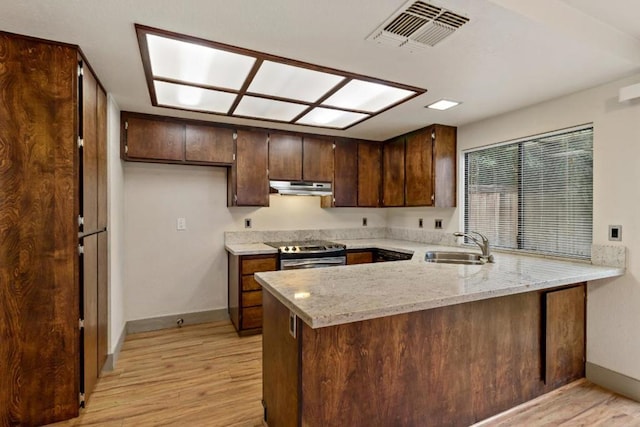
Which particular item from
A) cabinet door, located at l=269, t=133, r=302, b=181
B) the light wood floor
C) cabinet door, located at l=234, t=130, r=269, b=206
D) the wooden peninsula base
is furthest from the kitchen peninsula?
cabinet door, located at l=269, t=133, r=302, b=181

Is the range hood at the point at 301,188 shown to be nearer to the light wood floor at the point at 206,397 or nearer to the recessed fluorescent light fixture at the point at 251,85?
the recessed fluorescent light fixture at the point at 251,85

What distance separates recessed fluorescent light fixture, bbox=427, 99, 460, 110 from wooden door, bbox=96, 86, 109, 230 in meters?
2.73

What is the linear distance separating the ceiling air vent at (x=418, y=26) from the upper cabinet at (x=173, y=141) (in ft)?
7.39

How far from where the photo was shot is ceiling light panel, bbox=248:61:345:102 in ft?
7.28

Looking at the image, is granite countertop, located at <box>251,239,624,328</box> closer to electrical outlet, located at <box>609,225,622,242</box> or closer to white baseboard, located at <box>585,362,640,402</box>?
electrical outlet, located at <box>609,225,622,242</box>

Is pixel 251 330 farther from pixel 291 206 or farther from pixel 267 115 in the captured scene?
pixel 267 115

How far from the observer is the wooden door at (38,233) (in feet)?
5.97

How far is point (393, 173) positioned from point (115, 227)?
127 inches

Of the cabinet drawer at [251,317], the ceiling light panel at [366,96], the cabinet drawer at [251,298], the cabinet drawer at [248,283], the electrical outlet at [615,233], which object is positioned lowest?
the cabinet drawer at [251,317]

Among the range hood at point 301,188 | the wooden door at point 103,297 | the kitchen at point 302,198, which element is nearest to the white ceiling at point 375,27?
the kitchen at point 302,198

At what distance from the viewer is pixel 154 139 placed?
130 inches

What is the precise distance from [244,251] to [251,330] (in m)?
0.85

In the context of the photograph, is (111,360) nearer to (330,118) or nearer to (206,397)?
(206,397)

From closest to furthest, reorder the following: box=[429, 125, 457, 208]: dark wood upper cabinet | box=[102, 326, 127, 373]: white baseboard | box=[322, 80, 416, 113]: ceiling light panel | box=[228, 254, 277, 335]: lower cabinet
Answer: box=[322, 80, 416, 113]: ceiling light panel, box=[102, 326, 127, 373]: white baseboard, box=[228, 254, 277, 335]: lower cabinet, box=[429, 125, 457, 208]: dark wood upper cabinet
